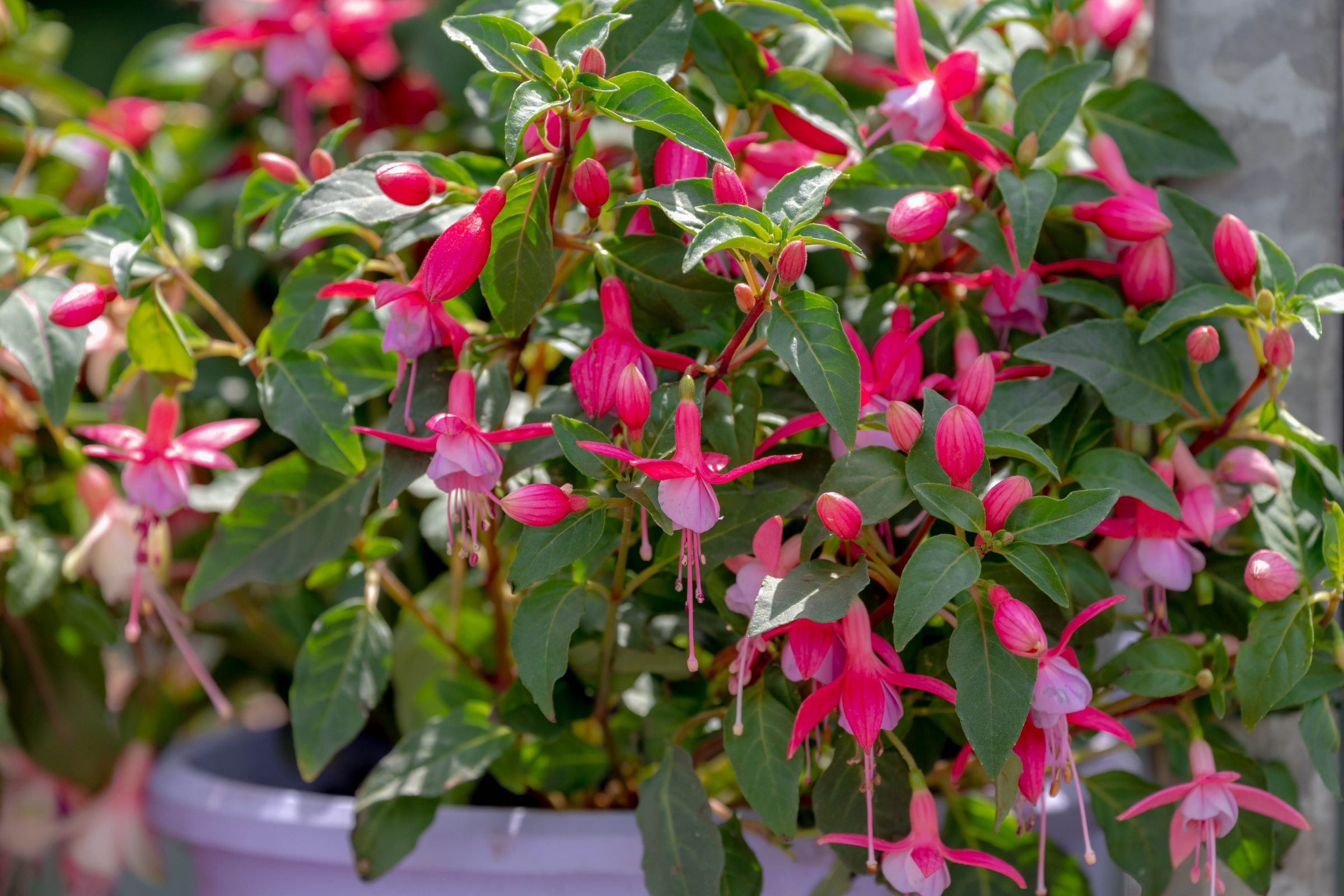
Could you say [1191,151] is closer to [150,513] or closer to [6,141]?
[150,513]

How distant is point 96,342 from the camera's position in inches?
21.2

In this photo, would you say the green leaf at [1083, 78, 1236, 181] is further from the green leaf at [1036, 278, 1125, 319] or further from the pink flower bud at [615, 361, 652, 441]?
the pink flower bud at [615, 361, 652, 441]

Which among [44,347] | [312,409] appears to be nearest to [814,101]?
[312,409]

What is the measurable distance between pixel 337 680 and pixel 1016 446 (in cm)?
34

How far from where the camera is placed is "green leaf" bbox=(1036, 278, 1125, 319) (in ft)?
1.46

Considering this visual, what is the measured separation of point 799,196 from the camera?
365 millimetres

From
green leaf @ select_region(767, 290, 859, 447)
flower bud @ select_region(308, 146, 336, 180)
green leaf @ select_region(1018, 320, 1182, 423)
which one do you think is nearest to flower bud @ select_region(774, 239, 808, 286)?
green leaf @ select_region(767, 290, 859, 447)

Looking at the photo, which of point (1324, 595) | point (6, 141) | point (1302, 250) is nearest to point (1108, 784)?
point (1324, 595)

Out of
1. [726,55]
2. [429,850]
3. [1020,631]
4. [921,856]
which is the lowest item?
[429,850]

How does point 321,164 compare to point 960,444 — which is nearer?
point 960,444

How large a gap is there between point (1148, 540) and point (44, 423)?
611mm

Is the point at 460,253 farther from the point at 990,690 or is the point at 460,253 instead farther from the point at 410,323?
the point at 990,690

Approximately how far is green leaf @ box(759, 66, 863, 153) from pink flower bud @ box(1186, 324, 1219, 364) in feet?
0.53

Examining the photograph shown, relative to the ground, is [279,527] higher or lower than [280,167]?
lower
